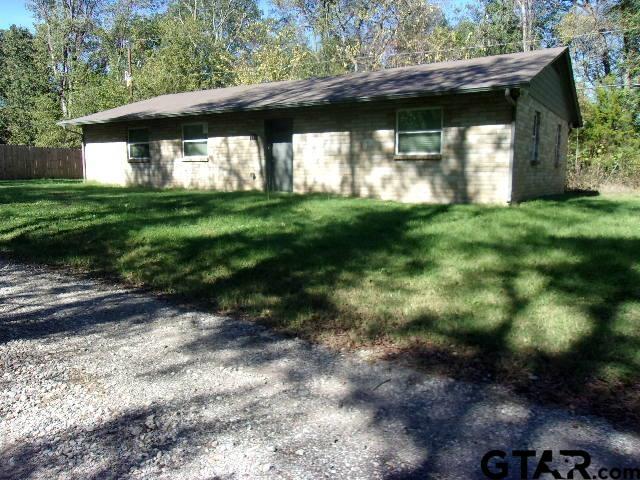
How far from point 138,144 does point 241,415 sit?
1769 centimetres

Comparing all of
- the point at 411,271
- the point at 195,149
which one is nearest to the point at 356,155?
the point at 195,149

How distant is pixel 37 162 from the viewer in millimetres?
27469

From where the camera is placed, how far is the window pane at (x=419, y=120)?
41.7 feet

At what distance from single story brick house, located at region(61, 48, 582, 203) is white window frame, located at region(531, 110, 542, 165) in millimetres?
69

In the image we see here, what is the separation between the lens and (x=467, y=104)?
12.2 meters

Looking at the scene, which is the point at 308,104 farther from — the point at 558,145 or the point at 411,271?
the point at 411,271

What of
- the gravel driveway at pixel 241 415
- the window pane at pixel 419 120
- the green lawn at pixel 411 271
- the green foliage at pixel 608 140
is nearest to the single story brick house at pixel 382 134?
the window pane at pixel 419 120

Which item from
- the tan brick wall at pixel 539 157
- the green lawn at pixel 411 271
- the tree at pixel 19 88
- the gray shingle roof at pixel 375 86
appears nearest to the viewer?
the green lawn at pixel 411 271

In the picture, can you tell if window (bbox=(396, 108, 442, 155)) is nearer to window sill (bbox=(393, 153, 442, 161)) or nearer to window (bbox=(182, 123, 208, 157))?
window sill (bbox=(393, 153, 442, 161))

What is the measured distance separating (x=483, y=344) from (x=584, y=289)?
178 cm

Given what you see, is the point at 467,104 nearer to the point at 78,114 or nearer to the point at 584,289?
the point at 584,289

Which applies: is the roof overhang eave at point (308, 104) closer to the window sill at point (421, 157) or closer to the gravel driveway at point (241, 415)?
the window sill at point (421, 157)

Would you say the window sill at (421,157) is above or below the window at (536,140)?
below

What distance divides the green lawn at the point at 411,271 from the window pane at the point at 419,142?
2.60 metres
